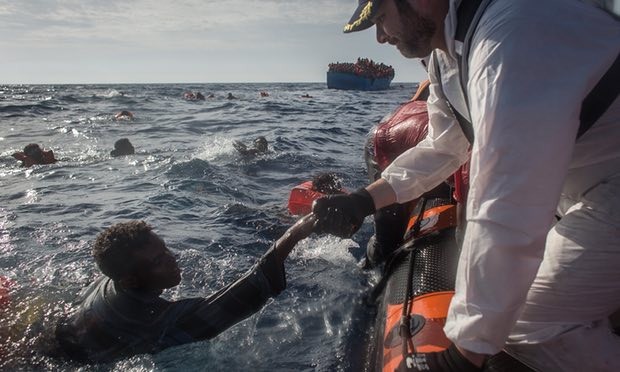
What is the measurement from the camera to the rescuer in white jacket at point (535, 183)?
1.51m

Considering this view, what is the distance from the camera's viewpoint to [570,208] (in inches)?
79.6

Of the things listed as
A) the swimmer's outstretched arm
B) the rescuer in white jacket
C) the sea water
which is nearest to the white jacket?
the rescuer in white jacket

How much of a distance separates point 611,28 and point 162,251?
124 inches

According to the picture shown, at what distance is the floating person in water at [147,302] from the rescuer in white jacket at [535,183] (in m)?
1.63

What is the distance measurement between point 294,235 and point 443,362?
1.65 meters

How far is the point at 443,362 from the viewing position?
1.82m

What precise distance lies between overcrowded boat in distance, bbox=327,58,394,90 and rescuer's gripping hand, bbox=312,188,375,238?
1885 inches

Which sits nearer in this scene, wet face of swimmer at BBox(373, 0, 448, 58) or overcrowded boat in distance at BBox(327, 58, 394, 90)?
wet face of swimmer at BBox(373, 0, 448, 58)

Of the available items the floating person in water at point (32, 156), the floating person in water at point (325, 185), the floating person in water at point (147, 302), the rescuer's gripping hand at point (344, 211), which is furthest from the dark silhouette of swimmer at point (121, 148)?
the rescuer's gripping hand at point (344, 211)

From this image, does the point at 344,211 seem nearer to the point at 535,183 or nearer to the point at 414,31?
the point at 414,31

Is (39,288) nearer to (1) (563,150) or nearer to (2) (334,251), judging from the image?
(2) (334,251)

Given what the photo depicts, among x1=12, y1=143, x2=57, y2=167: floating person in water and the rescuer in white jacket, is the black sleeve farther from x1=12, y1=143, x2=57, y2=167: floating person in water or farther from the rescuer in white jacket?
x1=12, y1=143, x2=57, y2=167: floating person in water

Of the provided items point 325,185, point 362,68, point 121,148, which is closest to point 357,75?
point 362,68

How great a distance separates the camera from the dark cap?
7.04 ft
